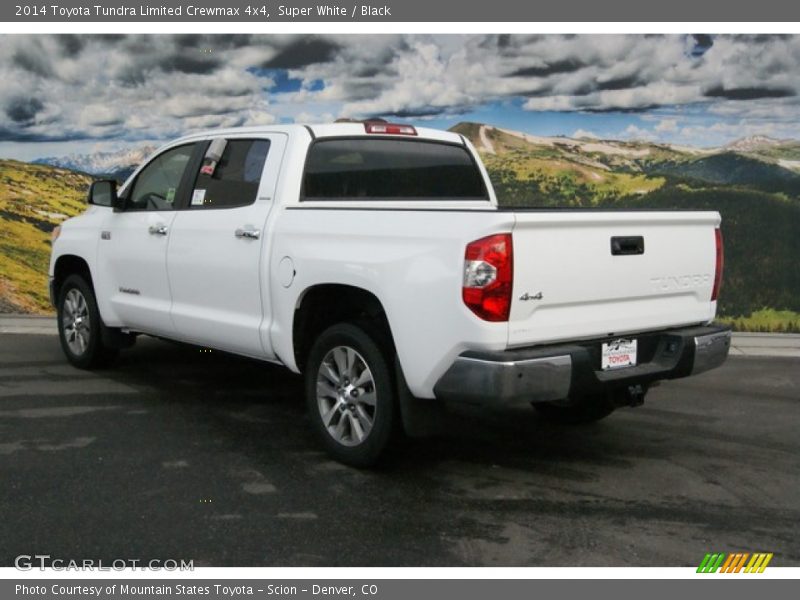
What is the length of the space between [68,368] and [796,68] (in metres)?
8.45

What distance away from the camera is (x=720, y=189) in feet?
36.0

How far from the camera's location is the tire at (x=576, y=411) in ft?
18.9

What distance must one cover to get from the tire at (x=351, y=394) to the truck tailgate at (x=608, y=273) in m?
0.80

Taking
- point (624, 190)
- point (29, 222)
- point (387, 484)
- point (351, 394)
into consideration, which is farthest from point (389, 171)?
point (29, 222)

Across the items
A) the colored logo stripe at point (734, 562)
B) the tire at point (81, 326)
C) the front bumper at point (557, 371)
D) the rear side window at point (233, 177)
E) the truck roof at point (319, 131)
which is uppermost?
the truck roof at point (319, 131)

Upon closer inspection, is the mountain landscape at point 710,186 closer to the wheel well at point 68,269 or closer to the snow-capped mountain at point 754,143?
the snow-capped mountain at point 754,143

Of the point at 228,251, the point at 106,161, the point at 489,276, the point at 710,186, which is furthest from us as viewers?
the point at 106,161

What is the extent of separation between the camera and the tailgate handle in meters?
4.59

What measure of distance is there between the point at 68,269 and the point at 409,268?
4270mm

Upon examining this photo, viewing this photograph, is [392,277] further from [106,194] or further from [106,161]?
[106,161]

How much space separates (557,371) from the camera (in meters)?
4.29

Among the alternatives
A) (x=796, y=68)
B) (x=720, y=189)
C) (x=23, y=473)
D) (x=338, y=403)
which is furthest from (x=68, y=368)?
(x=796, y=68)

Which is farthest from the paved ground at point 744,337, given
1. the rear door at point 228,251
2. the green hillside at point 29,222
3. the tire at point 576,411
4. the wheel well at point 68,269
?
the rear door at point 228,251

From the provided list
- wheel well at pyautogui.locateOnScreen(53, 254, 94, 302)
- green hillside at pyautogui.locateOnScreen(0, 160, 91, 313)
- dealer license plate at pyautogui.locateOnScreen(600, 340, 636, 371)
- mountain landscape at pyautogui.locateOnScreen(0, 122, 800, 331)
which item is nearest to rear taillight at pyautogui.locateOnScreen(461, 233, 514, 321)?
dealer license plate at pyautogui.locateOnScreen(600, 340, 636, 371)
